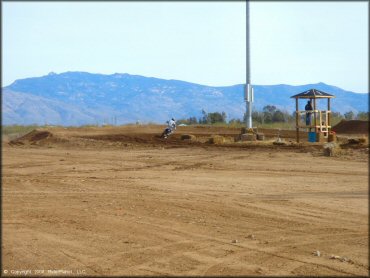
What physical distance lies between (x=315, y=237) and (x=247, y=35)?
21497 millimetres

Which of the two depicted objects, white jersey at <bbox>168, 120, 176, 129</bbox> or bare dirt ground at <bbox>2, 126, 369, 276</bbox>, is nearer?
bare dirt ground at <bbox>2, 126, 369, 276</bbox>

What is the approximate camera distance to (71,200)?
1151 cm

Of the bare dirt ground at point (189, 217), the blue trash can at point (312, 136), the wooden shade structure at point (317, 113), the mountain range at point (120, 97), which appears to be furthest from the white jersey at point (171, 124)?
the mountain range at point (120, 97)

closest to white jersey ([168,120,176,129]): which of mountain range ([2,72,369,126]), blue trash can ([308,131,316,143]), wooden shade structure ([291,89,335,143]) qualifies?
wooden shade structure ([291,89,335,143])

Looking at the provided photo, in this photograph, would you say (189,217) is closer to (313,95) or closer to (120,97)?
(120,97)

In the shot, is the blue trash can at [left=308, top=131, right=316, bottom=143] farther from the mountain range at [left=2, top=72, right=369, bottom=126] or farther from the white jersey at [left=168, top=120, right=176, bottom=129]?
the mountain range at [left=2, top=72, right=369, bottom=126]

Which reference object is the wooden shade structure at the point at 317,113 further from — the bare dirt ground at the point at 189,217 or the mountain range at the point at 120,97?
the mountain range at the point at 120,97

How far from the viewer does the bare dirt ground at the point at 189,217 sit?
7156 millimetres

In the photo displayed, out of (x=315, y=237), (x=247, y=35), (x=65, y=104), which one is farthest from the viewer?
(x=247, y=35)

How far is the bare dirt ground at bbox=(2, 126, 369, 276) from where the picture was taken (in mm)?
7156

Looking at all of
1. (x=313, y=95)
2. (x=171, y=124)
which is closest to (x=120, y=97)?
(x=313, y=95)

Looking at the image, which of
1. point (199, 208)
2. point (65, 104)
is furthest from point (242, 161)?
point (65, 104)

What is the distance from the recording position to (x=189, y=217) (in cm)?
989

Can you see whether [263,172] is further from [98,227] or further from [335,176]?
[98,227]
